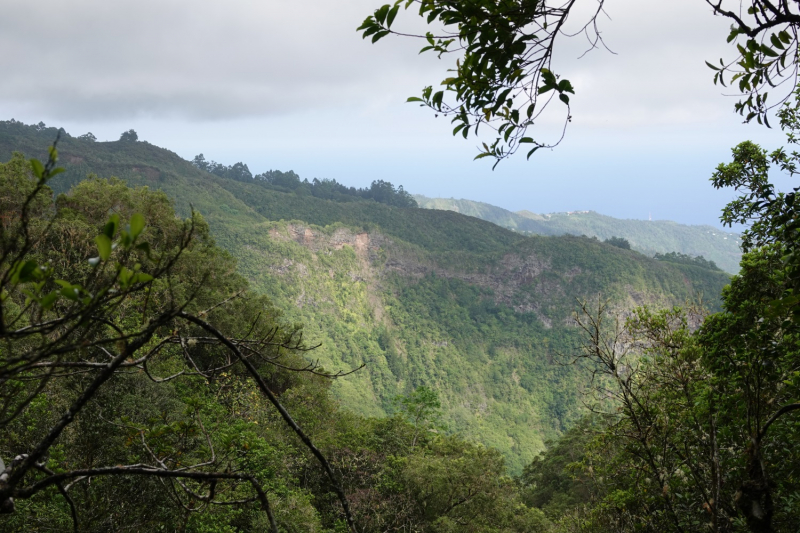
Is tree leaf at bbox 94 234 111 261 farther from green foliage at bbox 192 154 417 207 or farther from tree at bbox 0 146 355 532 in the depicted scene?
green foliage at bbox 192 154 417 207

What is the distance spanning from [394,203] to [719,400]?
8059 cm

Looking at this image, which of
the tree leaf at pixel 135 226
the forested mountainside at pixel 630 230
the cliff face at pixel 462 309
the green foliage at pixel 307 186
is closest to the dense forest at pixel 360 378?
the tree leaf at pixel 135 226

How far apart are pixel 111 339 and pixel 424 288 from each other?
61606 mm

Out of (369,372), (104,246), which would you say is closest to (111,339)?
(104,246)

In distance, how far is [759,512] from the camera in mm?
2131

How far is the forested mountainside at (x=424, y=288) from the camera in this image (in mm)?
49969

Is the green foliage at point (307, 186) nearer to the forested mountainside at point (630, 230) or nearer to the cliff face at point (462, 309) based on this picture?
the cliff face at point (462, 309)

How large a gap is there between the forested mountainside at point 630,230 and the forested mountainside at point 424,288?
78610 mm

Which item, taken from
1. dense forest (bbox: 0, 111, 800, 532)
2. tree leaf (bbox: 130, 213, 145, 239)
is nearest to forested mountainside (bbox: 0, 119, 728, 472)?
dense forest (bbox: 0, 111, 800, 532)

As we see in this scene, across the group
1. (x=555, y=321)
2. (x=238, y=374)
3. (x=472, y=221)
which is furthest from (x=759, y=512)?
(x=472, y=221)

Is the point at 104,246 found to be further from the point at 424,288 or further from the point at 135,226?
the point at 424,288

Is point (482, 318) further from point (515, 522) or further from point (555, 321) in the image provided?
point (515, 522)

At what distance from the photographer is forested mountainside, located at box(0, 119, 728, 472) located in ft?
164

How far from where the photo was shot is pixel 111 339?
3.15 feet
